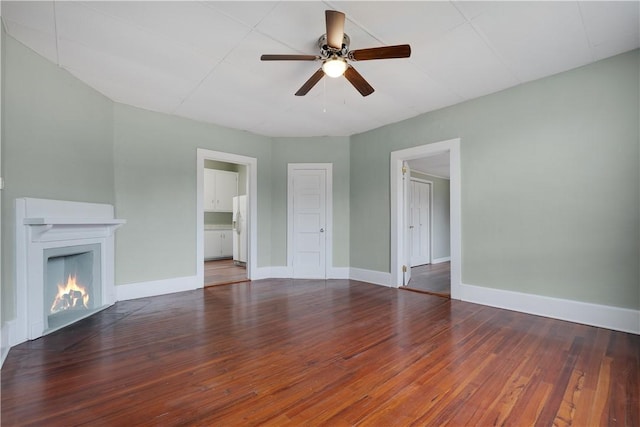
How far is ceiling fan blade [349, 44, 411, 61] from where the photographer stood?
218 cm

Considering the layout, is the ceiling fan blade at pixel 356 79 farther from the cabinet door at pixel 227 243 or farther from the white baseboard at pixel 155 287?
Answer: the cabinet door at pixel 227 243

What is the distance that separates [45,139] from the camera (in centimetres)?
282

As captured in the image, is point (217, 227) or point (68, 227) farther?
point (217, 227)

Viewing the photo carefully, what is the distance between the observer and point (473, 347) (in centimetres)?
243

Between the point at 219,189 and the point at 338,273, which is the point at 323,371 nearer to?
the point at 338,273

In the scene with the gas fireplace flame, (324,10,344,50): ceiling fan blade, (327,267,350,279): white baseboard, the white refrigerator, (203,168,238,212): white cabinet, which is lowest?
(327,267,350,279): white baseboard

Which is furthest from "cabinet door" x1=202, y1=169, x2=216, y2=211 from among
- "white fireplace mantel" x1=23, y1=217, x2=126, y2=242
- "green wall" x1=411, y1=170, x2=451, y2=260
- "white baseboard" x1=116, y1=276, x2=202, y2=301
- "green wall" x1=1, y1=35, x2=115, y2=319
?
"green wall" x1=411, y1=170, x2=451, y2=260

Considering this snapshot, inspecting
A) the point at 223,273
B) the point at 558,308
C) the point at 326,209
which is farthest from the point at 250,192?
the point at 558,308

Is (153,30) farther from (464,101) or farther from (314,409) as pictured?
(464,101)

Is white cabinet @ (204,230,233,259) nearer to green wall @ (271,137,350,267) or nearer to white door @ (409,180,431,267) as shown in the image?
green wall @ (271,137,350,267)

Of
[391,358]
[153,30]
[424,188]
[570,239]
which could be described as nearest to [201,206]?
[153,30]

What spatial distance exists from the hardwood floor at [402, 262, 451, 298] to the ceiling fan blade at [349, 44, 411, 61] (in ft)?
10.3

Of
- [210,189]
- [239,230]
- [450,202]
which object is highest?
[210,189]

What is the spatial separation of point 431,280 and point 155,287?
4424 mm
